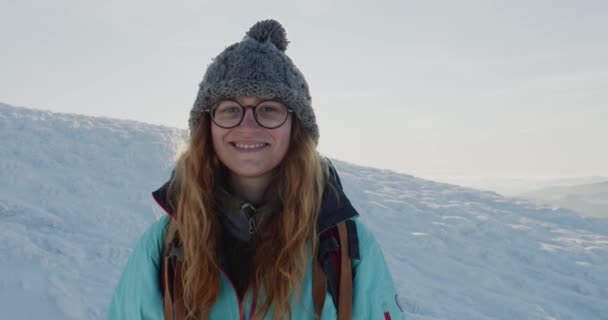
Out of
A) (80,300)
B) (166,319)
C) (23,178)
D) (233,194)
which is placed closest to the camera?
(166,319)

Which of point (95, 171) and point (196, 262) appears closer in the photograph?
point (196, 262)

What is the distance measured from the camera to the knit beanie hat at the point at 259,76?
195 centimetres

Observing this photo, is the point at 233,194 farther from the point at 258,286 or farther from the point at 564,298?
the point at 564,298

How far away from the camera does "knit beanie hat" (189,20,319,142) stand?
1.95 meters

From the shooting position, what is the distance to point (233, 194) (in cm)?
222

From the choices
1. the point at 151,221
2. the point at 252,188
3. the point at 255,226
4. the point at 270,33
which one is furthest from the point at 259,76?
the point at 151,221

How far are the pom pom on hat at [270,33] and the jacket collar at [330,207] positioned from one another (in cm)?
70

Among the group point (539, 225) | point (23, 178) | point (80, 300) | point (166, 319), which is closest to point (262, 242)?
point (166, 319)

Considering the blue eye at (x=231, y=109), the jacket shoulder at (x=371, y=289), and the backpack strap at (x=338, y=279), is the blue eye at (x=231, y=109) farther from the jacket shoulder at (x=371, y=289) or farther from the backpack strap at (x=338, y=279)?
the jacket shoulder at (x=371, y=289)

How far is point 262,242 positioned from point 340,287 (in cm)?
40

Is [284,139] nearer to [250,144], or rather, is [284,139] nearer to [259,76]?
[250,144]

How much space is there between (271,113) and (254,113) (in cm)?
8

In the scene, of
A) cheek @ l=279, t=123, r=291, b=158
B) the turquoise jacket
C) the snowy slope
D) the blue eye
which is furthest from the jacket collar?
the snowy slope

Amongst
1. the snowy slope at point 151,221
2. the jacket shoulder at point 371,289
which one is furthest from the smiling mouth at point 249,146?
the snowy slope at point 151,221
